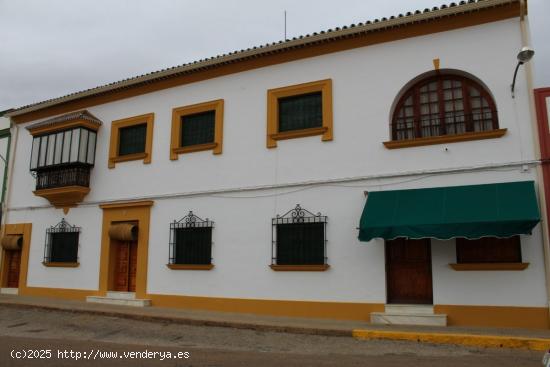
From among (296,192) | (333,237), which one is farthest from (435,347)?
(296,192)

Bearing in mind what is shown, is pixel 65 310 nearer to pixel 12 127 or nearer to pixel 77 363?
pixel 77 363

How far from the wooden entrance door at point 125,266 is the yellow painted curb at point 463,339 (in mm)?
7294

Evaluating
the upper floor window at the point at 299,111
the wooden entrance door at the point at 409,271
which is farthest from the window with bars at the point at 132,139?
the wooden entrance door at the point at 409,271

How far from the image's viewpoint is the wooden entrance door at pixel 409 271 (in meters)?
9.73

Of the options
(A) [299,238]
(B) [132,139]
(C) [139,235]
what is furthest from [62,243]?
(A) [299,238]

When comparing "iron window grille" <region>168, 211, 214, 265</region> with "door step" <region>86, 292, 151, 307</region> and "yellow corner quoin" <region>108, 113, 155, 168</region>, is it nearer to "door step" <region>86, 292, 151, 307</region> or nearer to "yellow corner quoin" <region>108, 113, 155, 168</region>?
"door step" <region>86, 292, 151, 307</region>

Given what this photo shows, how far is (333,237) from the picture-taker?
34.4 ft

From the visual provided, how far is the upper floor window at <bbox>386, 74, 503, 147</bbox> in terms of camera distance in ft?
32.2

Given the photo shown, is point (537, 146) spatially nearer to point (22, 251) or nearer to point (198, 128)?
point (198, 128)

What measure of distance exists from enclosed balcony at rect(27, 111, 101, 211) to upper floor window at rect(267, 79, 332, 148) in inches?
236

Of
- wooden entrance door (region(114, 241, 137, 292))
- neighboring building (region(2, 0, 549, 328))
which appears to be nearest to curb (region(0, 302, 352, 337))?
neighboring building (region(2, 0, 549, 328))

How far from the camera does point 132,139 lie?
14148 millimetres

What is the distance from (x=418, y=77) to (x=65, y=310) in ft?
Answer: 32.6

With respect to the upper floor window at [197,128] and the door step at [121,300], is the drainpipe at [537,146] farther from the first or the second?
the door step at [121,300]
